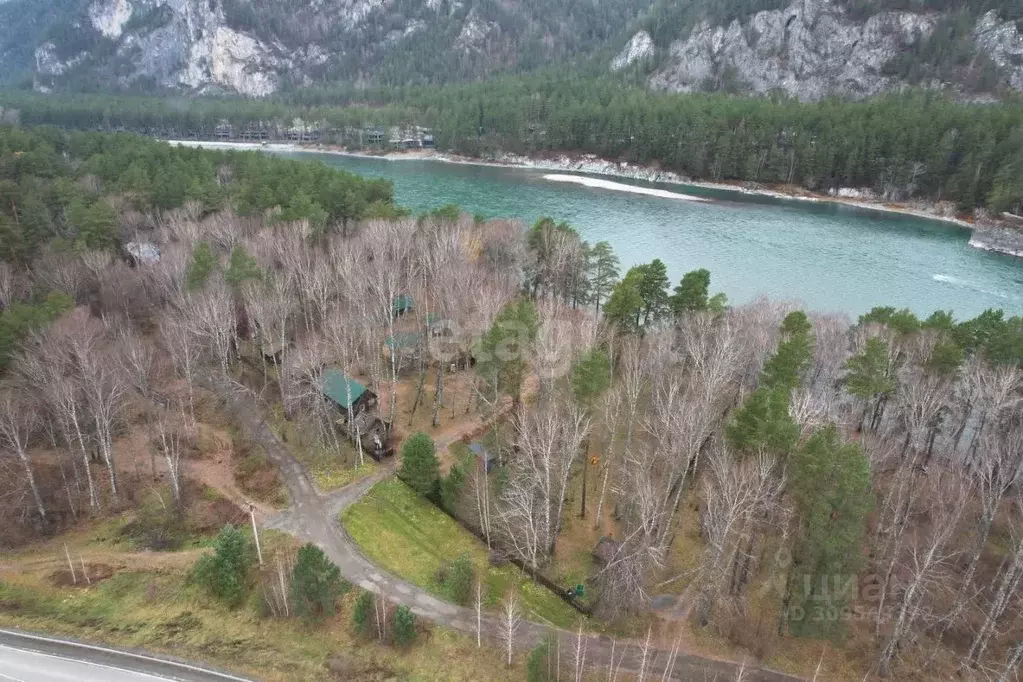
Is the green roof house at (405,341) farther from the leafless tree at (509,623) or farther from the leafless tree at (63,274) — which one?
the leafless tree at (63,274)

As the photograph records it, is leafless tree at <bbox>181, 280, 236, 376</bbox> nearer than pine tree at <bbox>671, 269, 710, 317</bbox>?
Yes

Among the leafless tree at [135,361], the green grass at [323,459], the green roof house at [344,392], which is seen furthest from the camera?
the green roof house at [344,392]

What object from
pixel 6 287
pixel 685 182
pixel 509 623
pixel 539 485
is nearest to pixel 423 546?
pixel 539 485

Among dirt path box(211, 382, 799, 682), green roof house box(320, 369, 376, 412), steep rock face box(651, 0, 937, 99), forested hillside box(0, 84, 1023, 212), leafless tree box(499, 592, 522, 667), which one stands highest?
steep rock face box(651, 0, 937, 99)

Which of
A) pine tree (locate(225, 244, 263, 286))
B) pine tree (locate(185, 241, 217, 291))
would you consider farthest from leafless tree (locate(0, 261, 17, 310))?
pine tree (locate(225, 244, 263, 286))

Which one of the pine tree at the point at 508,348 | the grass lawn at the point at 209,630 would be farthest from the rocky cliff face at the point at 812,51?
the grass lawn at the point at 209,630

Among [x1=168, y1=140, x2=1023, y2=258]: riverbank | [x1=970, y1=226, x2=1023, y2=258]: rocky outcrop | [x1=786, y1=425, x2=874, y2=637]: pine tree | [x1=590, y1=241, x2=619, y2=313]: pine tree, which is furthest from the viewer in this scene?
[x1=168, y1=140, x2=1023, y2=258]: riverbank

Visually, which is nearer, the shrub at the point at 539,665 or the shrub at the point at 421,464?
the shrub at the point at 539,665

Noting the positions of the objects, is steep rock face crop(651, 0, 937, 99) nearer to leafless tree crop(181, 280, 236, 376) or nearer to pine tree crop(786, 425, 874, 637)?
pine tree crop(786, 425, 874, 637)
